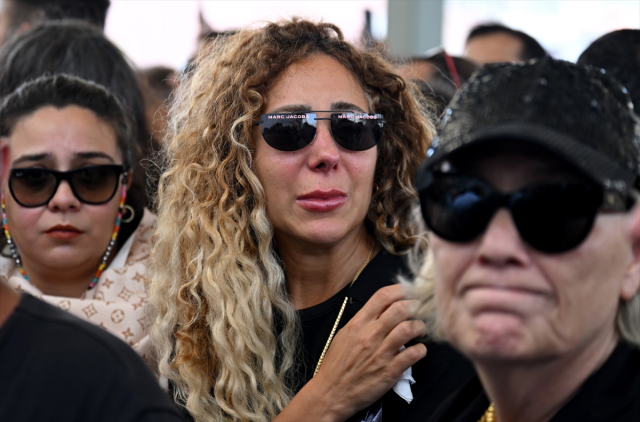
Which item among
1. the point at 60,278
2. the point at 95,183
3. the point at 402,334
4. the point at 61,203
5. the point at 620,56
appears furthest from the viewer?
the point at 60,278

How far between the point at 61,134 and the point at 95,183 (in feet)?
0.88

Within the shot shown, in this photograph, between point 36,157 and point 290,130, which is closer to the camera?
point 290,130

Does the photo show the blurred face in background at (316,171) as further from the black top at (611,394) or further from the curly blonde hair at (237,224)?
the black top at (611,394)

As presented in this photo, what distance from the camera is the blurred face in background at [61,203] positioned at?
332 centimetres

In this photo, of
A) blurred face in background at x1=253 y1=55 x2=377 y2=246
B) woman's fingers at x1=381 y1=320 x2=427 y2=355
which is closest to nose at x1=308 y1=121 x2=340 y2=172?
blurred face in background at x1=253 y1=55 x2=377 y2=246

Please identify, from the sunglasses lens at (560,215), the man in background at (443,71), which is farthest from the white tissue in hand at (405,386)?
the man in background at (443,71)

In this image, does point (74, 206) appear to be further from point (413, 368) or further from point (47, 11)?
point (47, 11)

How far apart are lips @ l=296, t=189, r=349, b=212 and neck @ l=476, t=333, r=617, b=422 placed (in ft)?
4.25

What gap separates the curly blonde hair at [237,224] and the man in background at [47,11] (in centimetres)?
224

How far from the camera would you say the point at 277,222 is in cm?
274

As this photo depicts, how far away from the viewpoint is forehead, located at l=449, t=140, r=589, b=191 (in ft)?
4.10

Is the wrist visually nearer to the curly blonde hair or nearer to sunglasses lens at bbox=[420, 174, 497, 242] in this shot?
the curly blonde hair

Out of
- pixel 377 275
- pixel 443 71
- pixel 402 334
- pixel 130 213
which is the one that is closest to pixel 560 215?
pixel 402 334

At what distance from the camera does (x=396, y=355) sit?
2.28m
